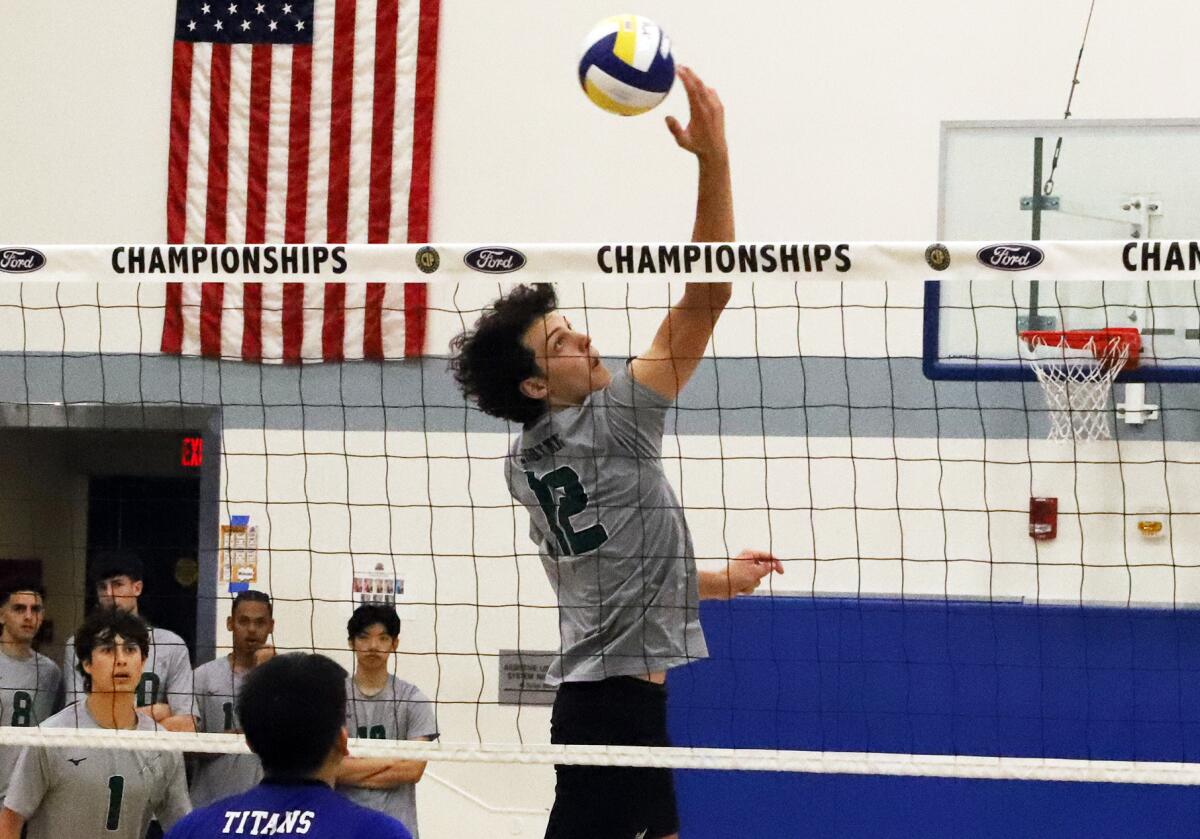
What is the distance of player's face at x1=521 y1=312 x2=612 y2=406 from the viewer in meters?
4.43

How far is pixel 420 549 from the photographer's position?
9.25 m

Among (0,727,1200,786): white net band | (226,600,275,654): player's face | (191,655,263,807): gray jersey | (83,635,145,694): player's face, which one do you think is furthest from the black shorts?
(226,600,275,654): player's face

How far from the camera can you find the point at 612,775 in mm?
4438

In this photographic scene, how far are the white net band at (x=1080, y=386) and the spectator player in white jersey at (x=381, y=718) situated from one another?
11.2 feet

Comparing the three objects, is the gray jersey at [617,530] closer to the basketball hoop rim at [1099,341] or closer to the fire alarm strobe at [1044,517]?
the basketball hoop rim at [1099,341]

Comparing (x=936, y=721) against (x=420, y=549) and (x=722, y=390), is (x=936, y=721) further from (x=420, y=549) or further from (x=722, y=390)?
(x=420, y=549)

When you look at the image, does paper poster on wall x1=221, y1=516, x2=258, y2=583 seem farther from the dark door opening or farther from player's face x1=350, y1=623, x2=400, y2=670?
player's face x1=350, y1=623, x2=400, y2=670

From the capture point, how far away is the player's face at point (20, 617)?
25.6ft

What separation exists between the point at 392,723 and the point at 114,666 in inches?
58.9

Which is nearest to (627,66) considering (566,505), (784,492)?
(566,505)

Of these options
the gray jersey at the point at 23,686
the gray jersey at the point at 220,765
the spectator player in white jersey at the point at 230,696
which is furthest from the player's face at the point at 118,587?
the gray jersey at the point at 220,765

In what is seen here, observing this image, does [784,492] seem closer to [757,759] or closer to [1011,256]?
[757,759]

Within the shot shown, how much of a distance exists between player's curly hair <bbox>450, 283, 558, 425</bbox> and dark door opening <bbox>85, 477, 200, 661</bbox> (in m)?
7.26

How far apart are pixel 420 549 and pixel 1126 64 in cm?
488
